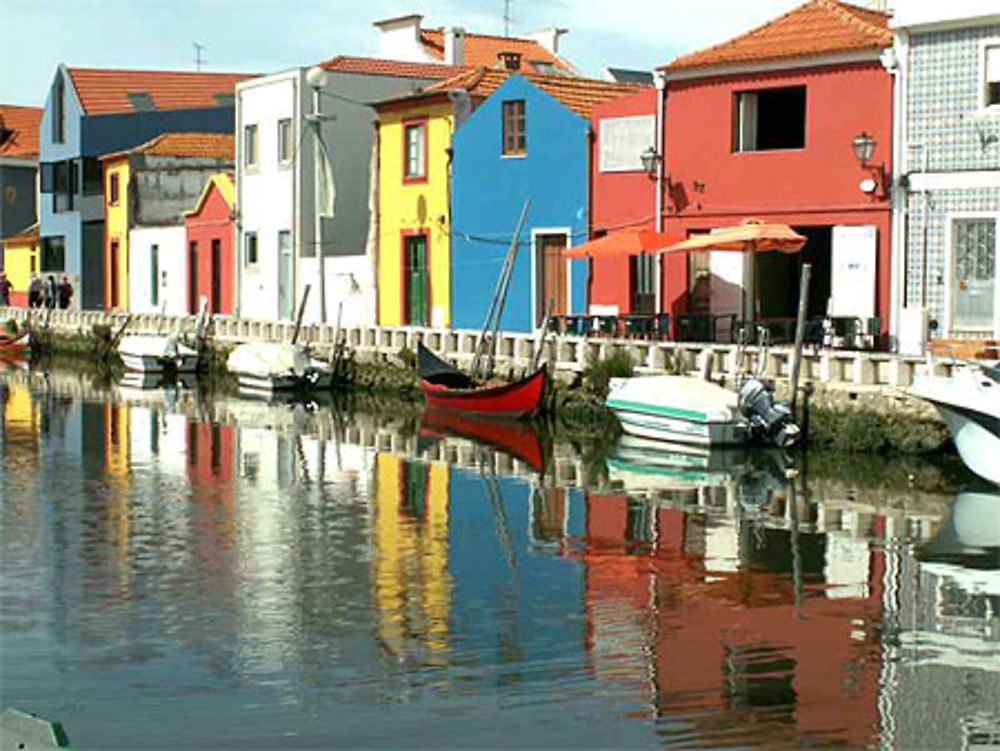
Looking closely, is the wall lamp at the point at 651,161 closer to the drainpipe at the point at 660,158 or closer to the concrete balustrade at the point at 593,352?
the drainpipe at the point at 660,158

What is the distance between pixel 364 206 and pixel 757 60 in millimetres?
18247

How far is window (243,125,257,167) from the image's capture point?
52.9 meters

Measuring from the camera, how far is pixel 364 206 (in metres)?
50.3

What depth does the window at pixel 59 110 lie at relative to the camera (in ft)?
228

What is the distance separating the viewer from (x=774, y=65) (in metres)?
34.1

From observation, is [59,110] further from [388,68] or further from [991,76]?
[991,76]

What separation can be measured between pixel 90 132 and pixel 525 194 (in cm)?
3089

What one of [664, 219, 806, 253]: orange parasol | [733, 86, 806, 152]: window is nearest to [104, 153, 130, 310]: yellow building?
[733, 86, 806, 152]: window

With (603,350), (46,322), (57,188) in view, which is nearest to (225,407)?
(603,350)

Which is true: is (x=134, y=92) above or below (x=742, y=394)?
A: above

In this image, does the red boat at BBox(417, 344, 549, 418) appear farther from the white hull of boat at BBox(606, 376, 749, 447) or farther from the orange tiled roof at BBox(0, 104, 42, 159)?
the orange tiled roof at BBox(0, 104, 42, 159)

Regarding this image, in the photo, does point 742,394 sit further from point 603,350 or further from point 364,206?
point 364,206

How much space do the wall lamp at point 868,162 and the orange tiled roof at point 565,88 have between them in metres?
8.49

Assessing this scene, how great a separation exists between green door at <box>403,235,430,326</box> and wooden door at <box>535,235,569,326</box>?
4.69 meters
